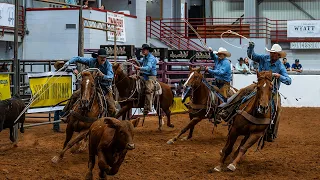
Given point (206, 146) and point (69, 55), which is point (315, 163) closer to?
point (206, 146)

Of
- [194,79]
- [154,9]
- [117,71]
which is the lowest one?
[194,79]

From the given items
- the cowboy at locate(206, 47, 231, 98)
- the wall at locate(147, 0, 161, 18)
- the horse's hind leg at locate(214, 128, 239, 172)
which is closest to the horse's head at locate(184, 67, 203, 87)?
the cowboy at locate(206, 47, 231, 98)

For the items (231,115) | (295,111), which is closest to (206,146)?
(231,115)

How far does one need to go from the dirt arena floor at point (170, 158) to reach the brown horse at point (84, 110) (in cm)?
45

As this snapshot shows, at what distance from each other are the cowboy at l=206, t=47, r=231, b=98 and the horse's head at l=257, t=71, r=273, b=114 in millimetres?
3704

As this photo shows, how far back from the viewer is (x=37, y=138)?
47.6ft

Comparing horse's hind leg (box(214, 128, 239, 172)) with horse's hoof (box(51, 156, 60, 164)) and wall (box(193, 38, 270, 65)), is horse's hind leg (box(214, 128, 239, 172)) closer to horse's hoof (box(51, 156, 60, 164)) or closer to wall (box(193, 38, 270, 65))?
horse's hoof (box(51, 156, 60, 164))

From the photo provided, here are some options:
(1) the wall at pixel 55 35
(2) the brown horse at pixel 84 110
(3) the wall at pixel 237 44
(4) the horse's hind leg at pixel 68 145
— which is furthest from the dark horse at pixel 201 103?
(3) the wall at pixel 237 44

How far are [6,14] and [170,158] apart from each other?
14779mm

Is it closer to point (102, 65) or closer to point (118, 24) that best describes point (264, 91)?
point (102, 65)

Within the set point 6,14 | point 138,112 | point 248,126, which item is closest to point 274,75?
point 248,126

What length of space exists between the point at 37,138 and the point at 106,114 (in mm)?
3732

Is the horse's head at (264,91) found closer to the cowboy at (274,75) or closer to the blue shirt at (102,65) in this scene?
the cowboy at (274,75)

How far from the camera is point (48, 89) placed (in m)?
14.1
